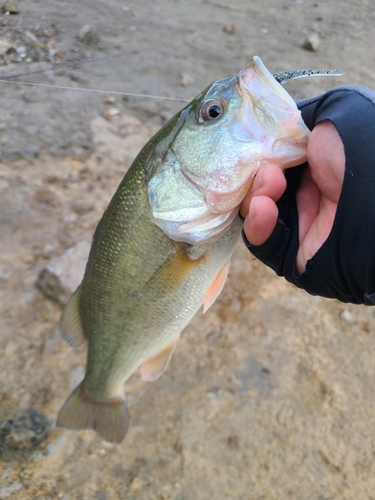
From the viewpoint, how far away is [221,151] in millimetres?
1409

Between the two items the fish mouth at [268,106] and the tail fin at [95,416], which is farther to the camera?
the tail fin at [95,416]

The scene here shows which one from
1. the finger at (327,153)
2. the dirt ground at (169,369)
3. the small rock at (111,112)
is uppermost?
the finger at (327,153)

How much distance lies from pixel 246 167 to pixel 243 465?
161 cm

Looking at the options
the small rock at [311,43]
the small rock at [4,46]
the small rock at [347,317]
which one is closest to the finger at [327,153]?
the small rock at [347,317]

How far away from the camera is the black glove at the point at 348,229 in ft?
4.40

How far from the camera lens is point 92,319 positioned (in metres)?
1.87

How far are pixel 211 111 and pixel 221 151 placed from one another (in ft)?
→ 0.55

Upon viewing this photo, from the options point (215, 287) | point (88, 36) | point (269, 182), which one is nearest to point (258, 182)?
point (269, 182)

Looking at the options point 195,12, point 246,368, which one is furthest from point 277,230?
point 195,12

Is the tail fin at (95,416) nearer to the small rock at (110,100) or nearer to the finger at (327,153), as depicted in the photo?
the finger at (327,153)

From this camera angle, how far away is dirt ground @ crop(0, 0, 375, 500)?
2.11m

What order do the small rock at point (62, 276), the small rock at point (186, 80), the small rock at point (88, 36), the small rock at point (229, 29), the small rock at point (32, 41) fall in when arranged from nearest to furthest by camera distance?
the small rock at point (62, 276)
the small rock at point (32, 41)
the small rock at point (186, 80)
the small rock at point (88, 36)
the small rock at point (229, 29)

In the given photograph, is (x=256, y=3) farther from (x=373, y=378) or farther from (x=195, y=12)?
(x=373, y=378)

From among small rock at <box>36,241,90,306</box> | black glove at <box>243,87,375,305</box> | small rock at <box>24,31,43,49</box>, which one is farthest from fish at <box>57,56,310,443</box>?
small rock at <box>24,31,43,49</box>
